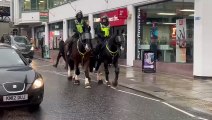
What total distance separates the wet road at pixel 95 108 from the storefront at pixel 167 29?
6651mm

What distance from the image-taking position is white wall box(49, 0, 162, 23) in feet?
82.3

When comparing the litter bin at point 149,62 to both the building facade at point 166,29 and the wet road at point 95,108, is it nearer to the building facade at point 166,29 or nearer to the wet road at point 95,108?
the building facade at point 166,29

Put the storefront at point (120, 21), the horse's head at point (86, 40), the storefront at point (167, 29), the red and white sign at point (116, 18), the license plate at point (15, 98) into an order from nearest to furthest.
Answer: the license plate at point (15, 98), the horse's head at point (86, 40), the storefront at point (167, 29), the storefront at point (120, 21), the red and white sign at point (116, 18)

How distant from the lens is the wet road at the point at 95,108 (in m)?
9.32

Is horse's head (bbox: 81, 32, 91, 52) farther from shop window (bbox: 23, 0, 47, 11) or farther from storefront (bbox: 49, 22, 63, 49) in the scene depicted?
shop window (bbox: 23, 0, 47, 11)

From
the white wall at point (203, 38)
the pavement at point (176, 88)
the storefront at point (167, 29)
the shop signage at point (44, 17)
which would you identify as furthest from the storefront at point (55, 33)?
the white wall at point (203, 38)

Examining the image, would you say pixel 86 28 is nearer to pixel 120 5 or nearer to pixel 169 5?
pixel 169 5

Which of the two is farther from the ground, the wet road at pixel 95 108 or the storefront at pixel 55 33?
the storefront at pixel 55 33

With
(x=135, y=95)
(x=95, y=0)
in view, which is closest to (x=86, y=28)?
(x=135, y=95)

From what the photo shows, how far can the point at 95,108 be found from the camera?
10.3 m

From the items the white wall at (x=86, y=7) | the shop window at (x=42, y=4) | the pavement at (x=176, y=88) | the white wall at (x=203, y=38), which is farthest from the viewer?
the shop window at (x=42, y=4)

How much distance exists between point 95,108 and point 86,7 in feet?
71.5

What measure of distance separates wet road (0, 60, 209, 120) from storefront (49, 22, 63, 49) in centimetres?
2715

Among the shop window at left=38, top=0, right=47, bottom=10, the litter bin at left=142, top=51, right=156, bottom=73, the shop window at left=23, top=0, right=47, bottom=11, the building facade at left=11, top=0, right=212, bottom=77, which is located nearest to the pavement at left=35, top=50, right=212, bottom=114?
the litter bin at left=142, top=51, right=156, bottom=73
